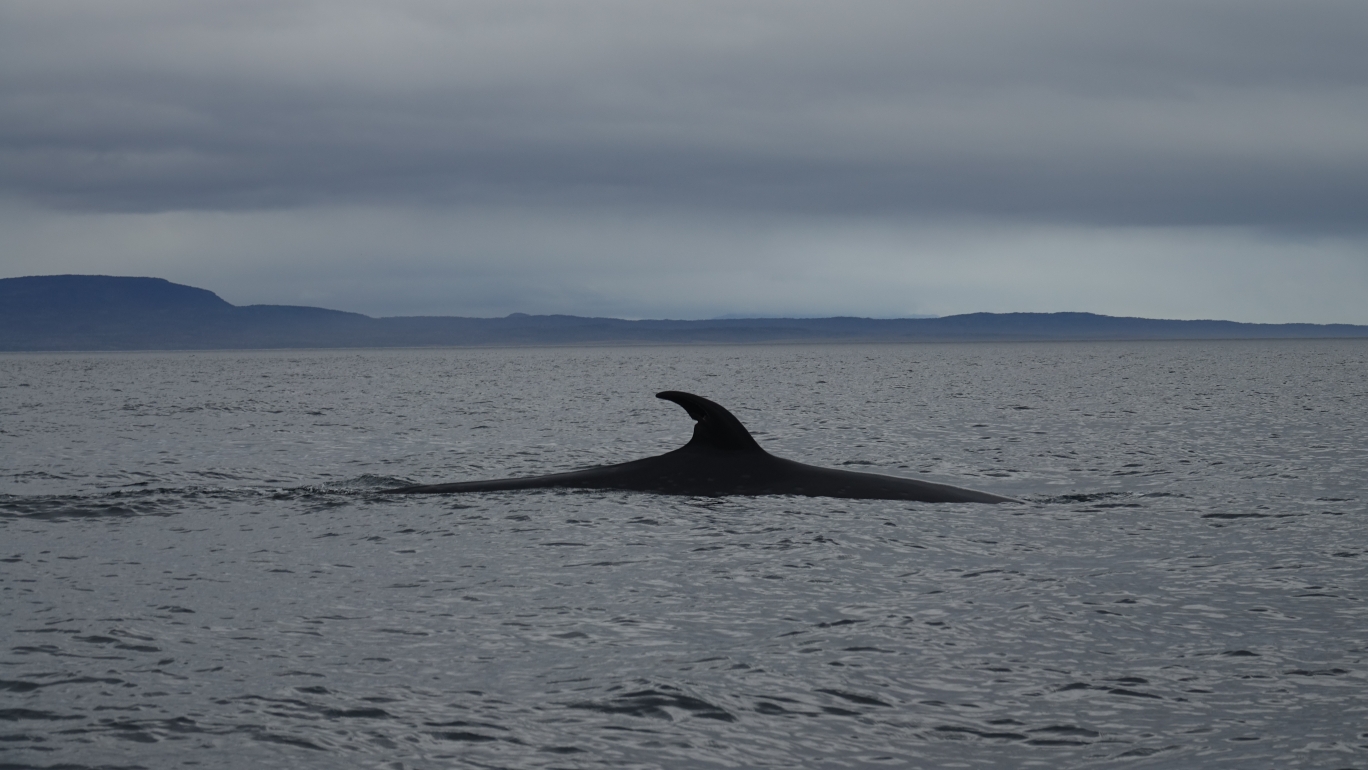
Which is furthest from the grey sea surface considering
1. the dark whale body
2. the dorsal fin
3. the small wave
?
the dorsal fin

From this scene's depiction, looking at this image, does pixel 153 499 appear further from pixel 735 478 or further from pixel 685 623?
pixel 685 623

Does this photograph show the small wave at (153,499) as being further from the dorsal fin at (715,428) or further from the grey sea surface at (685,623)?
the dorsal fin at (715,428)

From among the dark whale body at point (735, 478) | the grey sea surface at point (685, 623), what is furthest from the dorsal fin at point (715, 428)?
the grey sea surface at point (685, 623)

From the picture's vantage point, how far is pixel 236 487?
→ 947 inches

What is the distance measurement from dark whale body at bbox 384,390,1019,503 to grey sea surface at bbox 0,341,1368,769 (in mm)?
466

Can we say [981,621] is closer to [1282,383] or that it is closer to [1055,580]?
[1055,580]

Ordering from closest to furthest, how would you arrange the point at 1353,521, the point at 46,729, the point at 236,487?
1. the point at 46,729
2. the point at 1353,521
3. the point at 236,487

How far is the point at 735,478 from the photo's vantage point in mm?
20172

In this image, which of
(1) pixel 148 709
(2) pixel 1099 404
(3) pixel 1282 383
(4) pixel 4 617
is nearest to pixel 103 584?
(4) pixel 4 617

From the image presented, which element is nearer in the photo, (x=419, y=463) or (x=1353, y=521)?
(x=1353, y=521)

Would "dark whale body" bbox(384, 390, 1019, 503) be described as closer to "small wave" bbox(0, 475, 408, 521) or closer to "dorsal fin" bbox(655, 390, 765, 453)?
"dorsal fin" bbox(655, 390, 765, 453)

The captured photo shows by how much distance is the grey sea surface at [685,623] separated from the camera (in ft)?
28.1

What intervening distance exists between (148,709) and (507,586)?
16.2ft

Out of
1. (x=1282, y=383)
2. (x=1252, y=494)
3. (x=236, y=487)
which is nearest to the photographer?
(x=1252, y=494)
